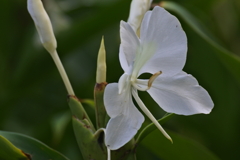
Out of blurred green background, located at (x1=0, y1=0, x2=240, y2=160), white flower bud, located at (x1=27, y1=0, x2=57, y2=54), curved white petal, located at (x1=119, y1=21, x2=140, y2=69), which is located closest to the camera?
curved white petal, located at (x1=119, y1=21, x2=140, y2=69)

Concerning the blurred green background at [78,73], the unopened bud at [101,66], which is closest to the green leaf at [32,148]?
the unopened bud at [101,66]

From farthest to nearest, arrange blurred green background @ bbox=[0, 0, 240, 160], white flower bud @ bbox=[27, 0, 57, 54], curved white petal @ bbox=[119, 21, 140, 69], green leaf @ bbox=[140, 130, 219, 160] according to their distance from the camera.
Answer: blurred green background @ bbox=[0, 0, 240, 160] < green leaf @ bbox=[140, 130, 219, 160] < white flower bud @ bbox=[27, 0, 57, 54] < curved white petal @ bbox=[119, 21, 140, 69]

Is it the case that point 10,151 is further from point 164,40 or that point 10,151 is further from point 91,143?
point 164,40

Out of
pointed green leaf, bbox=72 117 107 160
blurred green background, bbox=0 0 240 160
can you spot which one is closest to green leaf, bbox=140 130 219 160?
pointed green leaf, bbox=72 117 107 160

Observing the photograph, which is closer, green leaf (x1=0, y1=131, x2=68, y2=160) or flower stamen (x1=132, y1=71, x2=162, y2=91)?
flower stamen (x1=132, y1=71, x2=162, y2=91)

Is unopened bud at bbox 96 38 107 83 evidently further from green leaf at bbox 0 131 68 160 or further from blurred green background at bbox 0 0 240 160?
blurred green background at bbox 0 0 240 160

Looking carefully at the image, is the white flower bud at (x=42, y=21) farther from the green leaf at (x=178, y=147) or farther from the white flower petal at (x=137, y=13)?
the green leaf at (x=178, y=147)
